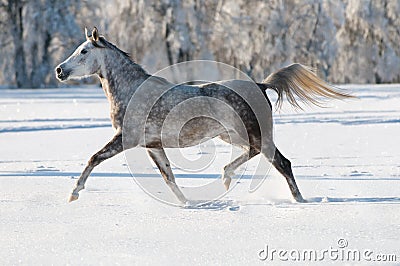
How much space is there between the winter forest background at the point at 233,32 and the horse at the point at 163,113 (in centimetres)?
3063

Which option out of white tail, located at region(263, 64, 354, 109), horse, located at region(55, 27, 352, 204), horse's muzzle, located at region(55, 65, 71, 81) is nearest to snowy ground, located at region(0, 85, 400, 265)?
horse, located at region(55, 27, 352, 204)

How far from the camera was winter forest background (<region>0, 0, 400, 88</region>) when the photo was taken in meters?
36.3

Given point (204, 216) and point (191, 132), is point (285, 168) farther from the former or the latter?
point (204, 216)

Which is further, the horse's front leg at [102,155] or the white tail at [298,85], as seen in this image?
the white tail at [298,85]

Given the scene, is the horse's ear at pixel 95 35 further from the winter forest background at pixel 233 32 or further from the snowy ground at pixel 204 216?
the winter forest background at pixel 233 32

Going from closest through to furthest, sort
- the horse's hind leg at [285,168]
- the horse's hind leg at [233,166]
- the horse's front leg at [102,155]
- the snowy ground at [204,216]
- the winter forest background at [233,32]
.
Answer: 1. the snowy ground at [204,216]
2. the horse's front leg at [102,155]
3. the horse's hind leg at [285,168]
4. the horse's hind leg at [233,166]
5. the winter forest background at [233,32]

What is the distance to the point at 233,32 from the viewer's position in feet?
123

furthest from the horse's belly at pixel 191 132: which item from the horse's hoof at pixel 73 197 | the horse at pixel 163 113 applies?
the horse's hoof at pixel 73 197

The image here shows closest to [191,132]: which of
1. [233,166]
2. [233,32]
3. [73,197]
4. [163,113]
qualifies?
[163,113]

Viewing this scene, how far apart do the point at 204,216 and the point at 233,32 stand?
33.1 metres

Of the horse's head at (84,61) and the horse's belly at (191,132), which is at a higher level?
the horse's head at (84,61)

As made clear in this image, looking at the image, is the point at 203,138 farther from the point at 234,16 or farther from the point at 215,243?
the point at 234,16

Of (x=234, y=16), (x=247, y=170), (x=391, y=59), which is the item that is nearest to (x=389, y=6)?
(x=391, y=59)

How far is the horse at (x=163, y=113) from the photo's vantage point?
5707mm
